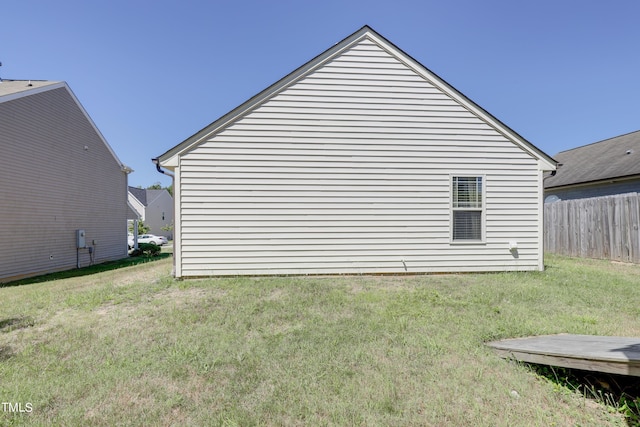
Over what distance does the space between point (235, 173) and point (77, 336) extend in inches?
160

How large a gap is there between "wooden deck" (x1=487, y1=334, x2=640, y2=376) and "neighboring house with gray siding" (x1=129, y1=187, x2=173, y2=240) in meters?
35.6

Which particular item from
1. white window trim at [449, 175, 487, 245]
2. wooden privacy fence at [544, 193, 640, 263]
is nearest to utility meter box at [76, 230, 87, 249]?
white window trim at [449, 175, 487, 245]

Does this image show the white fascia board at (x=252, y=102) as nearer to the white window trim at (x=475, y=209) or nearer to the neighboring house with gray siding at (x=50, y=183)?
the white window trim at (x=475, y=209)

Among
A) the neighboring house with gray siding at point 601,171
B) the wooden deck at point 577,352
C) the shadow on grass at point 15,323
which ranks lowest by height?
the shadow on grass at point 15,323

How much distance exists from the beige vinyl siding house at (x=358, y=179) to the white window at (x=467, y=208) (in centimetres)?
3

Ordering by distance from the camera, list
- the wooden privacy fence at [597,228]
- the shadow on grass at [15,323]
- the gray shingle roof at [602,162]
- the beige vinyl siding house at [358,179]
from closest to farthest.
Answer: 1. the shadow on grass at [15,323]
2. the beige vinyl siding house at [358,179]
3. the wooden privacy fence at [597,228]
4. the gray shingle roof at [602,162]

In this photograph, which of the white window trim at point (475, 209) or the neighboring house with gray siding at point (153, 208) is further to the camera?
the neighboring house with gray siding at point (153, 208)

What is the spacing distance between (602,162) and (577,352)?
50.1ft

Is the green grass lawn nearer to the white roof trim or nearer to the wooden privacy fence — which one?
the white roof trim

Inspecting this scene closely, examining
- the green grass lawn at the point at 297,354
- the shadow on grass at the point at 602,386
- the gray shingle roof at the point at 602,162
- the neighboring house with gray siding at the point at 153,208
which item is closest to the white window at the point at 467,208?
the green grass lawn at the point at 297,354

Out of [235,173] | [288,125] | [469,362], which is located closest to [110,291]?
[235,173]

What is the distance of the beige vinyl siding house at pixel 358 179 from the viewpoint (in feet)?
21.8

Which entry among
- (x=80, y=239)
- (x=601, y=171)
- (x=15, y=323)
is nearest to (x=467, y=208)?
(x=15, y=323)

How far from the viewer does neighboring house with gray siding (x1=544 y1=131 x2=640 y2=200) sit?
36.2ft
